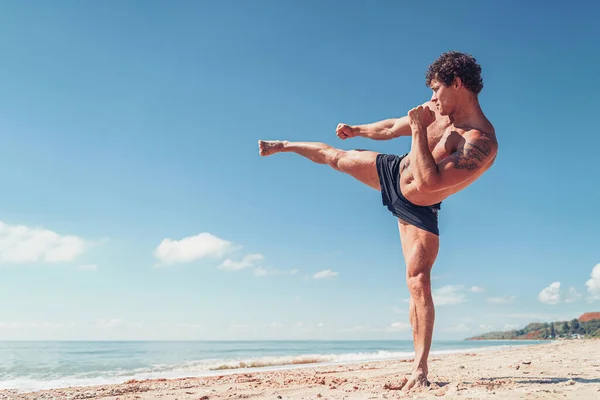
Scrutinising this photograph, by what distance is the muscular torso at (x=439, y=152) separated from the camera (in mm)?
3432

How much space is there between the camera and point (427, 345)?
3.46 meters

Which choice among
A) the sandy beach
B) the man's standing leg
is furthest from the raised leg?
the sandy beach

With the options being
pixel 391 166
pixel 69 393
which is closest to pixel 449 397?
pixel 391 166

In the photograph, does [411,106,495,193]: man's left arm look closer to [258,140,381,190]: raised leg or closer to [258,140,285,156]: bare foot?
[258,140,381,190]: raised leg

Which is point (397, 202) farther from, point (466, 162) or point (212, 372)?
point (212, 372)

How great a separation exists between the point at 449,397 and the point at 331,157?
2.17 metres

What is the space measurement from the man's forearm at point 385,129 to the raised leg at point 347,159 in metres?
0.41

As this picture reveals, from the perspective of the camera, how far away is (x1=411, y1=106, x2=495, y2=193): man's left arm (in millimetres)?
3230

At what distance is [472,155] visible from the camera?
128 inches

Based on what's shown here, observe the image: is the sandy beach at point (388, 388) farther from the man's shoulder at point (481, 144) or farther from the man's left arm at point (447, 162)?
the man's shoulder at point (481, 144)

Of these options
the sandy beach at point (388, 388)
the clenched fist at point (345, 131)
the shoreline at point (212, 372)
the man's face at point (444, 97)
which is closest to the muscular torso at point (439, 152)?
the man's face at point (444, 97)

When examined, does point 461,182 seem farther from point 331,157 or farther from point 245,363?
point 245,363

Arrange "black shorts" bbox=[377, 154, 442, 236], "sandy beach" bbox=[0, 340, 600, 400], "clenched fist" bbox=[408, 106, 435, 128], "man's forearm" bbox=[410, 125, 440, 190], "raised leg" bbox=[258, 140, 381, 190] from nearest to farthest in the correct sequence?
1. "sandy beach" bbox=[0, 340, 600, 400]
2. "man's forearm" bbox=[410, 125, 440, 190]
3. "clenched fist" bbox=[408, 106, 435, 128]
4. "black shorts" bbox=[377, 154, 442, 236]
5. "raised leg" bbox=[258, 140, 381, 190]

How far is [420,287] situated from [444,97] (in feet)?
5.09
